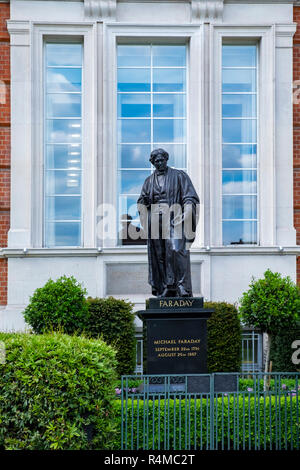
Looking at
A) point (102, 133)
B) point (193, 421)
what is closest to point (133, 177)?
point (102, 133)

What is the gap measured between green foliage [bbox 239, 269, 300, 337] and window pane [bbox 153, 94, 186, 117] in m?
4.69

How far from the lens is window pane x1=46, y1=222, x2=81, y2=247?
12734 millimetres

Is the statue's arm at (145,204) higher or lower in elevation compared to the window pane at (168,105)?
lower

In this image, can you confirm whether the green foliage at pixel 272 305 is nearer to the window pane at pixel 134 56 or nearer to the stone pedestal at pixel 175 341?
the stone pedestal at pixel 175 341

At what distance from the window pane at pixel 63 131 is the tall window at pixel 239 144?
128 inches

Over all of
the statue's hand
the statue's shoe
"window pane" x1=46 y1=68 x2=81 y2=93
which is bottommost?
the statue's shoe

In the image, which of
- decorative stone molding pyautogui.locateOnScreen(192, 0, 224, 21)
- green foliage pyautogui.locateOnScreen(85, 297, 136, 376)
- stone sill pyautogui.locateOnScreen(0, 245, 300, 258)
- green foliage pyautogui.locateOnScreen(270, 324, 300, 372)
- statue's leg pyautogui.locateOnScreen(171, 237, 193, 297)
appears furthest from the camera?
decorative stone molding pyautogui.locateOnScreen(192, 0, 224, 21)

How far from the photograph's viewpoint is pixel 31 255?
12.3 meters

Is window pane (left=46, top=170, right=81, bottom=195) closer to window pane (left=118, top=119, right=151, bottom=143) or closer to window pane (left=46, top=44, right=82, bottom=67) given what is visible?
window pane (left=118, top=119, right=151, bottom=143)

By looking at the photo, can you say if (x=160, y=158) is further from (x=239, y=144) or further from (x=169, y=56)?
(x=169, y=56)

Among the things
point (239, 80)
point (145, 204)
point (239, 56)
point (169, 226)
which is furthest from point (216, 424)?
point (239, 56)

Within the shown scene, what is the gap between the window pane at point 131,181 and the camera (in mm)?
12898

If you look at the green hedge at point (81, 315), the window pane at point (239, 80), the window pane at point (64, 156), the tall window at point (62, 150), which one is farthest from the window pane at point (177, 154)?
the green hedge at point (81, 315)

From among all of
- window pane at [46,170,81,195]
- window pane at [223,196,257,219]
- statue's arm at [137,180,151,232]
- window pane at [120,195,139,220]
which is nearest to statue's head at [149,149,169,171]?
statue's arm at [137,180,151,232]
